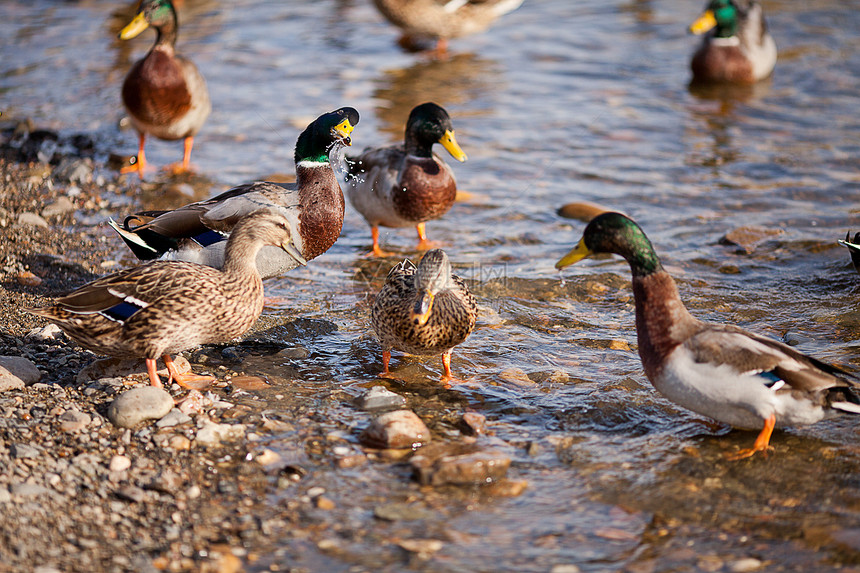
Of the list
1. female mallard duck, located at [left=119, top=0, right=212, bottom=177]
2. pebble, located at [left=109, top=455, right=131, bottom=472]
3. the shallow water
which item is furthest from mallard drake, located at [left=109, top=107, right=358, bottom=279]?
female mallard duck, located at [left=119, top=0, right=212, bottom=177]

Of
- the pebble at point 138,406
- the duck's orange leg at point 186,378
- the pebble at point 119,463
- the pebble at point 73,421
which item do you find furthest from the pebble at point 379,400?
the pebble at point 73,421

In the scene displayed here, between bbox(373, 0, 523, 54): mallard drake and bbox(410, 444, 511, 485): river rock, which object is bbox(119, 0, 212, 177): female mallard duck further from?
bbox(410, 444, 511, 485): river rock

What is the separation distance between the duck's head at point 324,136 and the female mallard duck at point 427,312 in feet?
5.03

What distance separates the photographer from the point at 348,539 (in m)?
3.59

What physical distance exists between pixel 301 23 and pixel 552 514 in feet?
37.8

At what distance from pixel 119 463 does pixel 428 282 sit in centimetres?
176

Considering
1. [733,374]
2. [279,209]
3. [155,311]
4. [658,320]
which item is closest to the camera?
[733,374]

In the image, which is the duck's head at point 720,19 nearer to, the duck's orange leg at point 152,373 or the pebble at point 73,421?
the duck's orange leg at point 152,373

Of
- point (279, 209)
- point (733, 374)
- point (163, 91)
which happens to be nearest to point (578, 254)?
point (733, 374)

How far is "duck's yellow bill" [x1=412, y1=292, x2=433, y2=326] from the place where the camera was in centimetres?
476

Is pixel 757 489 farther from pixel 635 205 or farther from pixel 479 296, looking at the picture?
pixel 635 205

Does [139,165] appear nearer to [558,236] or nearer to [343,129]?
[343,129]

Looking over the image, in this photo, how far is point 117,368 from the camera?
196 inches

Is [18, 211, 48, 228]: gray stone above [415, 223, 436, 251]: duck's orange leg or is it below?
above
